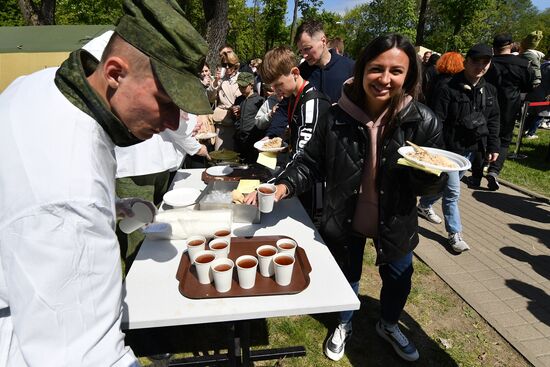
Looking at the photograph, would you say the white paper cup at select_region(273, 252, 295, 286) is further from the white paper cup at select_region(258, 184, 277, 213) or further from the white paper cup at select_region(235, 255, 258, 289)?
the white paper cup at select_region(258, 184, 277, 213)

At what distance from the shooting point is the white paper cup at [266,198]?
79.5 inches

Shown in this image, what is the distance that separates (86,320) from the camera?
87 cm

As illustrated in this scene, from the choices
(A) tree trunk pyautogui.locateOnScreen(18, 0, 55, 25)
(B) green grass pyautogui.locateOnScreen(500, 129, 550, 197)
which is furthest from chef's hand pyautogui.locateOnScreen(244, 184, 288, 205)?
(A) tree trunk pyautogui.locateOnScreen(18, 0, 55, 25)

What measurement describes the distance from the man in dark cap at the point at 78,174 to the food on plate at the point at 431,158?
1204mm

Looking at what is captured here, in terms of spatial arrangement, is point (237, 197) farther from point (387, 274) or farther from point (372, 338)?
point (372, 338)

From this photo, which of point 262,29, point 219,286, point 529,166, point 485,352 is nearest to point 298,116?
point 219,286

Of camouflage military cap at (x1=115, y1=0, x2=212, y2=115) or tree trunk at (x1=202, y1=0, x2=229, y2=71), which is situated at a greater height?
tree trunk at (x1=202, y1=0, x2=229, y2=71)

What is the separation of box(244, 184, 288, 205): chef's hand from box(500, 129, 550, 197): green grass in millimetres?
5621

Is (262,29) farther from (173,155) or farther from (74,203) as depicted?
(74,203)

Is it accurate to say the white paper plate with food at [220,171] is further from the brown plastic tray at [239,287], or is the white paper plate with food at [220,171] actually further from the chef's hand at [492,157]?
the chef's hand at [492,157]

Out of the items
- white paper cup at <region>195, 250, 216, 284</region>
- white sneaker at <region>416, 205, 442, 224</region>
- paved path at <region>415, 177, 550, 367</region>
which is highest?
white paper cup at <region>195, 250, 216, 284</region>

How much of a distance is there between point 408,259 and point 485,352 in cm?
115

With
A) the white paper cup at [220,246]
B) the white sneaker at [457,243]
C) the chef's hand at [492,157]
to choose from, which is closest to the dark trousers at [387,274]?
the white paper cup at [220,246]

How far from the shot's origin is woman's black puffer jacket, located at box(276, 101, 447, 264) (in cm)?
201
